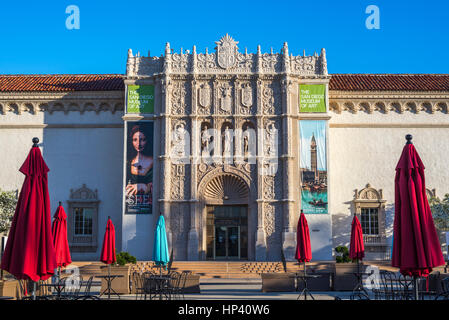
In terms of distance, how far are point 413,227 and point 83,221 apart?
2808 cm

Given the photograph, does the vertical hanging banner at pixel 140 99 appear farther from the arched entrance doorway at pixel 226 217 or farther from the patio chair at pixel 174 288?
the patio chair at pixel 174 288

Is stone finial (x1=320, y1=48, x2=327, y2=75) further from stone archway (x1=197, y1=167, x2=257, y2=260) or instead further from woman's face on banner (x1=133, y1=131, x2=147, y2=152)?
woman's face on banner (x1=133, y1=131, x2=147, y2=152)

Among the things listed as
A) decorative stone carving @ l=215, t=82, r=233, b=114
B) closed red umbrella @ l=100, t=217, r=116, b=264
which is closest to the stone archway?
decorative stone carving @ l=215, t=82, r=233, b=114

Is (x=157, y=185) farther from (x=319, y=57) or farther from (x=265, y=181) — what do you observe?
(x=319, y=57)

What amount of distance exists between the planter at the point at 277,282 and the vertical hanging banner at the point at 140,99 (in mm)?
17096

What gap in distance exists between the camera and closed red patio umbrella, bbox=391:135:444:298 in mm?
10562

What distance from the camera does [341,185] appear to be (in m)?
35.7

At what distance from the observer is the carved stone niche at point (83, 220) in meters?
34.7

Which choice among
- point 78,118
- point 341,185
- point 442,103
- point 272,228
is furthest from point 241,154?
point 442,103

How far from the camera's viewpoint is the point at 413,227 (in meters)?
10.7

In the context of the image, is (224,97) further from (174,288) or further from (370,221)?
(174,288)

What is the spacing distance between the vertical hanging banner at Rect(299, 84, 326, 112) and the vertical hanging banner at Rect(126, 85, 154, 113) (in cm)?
988

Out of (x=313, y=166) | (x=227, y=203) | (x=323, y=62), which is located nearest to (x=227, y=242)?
(x=227, y=203)
